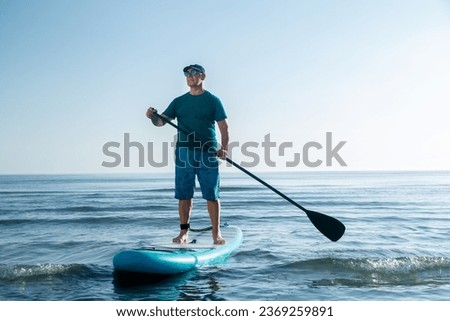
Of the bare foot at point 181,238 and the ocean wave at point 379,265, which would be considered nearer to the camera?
the ocean wave at point 379,265

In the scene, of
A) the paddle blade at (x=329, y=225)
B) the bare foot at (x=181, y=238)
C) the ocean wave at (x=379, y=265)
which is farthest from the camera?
the paddle blade at (x=329, y=225)

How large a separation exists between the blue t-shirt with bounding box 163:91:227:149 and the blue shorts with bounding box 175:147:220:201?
0.35ft

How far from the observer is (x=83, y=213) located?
14188 millimetres

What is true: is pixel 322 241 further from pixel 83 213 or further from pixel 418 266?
pixel 83 213

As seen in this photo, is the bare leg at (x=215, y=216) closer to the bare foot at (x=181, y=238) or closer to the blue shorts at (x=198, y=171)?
the blue shorts at (x=198, y=171)

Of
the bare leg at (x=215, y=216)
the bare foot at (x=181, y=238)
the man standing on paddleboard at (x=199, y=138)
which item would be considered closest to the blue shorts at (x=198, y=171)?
the man standing on paddleboard at (x=199, y=138)

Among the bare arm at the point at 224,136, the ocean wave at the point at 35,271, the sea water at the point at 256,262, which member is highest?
the bare arm at the point at 224,136

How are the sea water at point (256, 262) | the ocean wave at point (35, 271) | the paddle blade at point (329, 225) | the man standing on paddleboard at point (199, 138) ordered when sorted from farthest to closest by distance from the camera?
the paddle blade at point (329, 225) → the man standing on paddleboard at point (199, 138) → the ocean wave at point (35, 271) → the sea water at point (256, 262)

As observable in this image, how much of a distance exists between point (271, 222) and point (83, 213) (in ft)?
21.4

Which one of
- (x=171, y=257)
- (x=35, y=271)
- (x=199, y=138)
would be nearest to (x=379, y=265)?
(x=171, y=257)

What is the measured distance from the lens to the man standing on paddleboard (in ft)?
17.1

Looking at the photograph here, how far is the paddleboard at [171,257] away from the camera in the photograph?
4562 millimetres

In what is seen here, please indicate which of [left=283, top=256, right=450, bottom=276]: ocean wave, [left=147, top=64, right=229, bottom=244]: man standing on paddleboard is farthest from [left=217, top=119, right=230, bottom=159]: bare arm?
[left=283, top=256, right=450, bottom=276]: ocean wave
